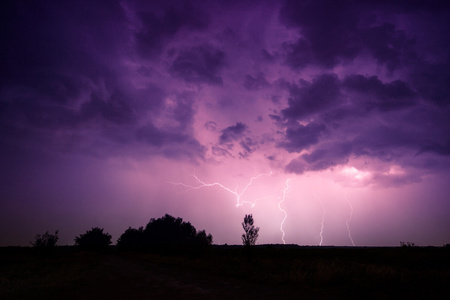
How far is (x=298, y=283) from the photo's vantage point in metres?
12.0

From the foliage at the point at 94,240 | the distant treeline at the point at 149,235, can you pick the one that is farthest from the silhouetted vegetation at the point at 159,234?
the foliage at the point at 94,240

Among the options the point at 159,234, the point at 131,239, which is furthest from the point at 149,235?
the point at 131,239

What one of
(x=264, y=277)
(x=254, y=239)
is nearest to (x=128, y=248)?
(x=254, y=239)

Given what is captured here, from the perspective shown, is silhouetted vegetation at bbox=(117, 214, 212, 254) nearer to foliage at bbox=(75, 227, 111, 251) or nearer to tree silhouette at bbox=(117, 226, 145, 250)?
tree silhouette at bbox=(117, 226, 145, 250)

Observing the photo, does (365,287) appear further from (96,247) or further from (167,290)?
(96,247)

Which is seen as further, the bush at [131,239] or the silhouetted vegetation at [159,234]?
the bush at [131,239]

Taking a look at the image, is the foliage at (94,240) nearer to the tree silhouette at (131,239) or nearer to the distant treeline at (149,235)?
the distant treeline at (149,235)

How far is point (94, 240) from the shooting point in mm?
79438

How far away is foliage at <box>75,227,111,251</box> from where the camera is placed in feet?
259

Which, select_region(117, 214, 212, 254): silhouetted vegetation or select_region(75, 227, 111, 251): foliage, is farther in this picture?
select_region(75, 227, 111, 251): foliage

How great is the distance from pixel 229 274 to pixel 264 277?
320 cm

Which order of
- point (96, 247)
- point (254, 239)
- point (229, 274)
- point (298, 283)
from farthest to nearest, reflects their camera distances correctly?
point (96, 247) < point (254, 239) < point (229, 274) < point (298, 283)

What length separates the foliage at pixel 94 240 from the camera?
78812mm

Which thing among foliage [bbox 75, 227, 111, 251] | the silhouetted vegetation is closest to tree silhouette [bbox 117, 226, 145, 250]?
the silhouetted vegetation
